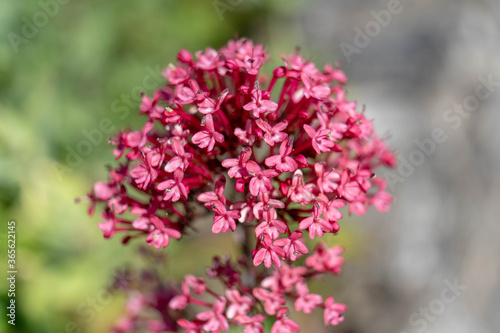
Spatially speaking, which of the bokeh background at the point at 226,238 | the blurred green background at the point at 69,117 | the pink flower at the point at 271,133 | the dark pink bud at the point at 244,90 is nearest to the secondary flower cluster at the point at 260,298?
the pink flower at the point at 271,133

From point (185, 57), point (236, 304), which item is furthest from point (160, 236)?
point (185, 57)

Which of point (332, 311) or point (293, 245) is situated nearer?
point (293, 245)

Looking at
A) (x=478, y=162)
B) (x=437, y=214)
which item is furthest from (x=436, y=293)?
(x=478, y=162)

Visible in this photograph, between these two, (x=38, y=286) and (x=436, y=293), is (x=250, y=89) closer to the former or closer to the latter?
(x=38, y=286)

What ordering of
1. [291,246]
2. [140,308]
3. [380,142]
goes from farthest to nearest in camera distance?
[140,308] < [380,142] < [291,246]

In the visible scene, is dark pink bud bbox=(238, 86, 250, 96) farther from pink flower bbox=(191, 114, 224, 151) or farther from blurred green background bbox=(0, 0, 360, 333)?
blurred green background bbox=(0, 0, 360, 333)

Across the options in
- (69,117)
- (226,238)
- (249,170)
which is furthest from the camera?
(226,238)

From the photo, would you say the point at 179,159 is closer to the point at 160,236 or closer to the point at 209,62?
the point at 160,236

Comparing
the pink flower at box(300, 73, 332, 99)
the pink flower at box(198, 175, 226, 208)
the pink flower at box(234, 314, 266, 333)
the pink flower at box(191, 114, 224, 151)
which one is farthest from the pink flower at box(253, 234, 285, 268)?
the pink flower at box(300, 73, 332, 99)
